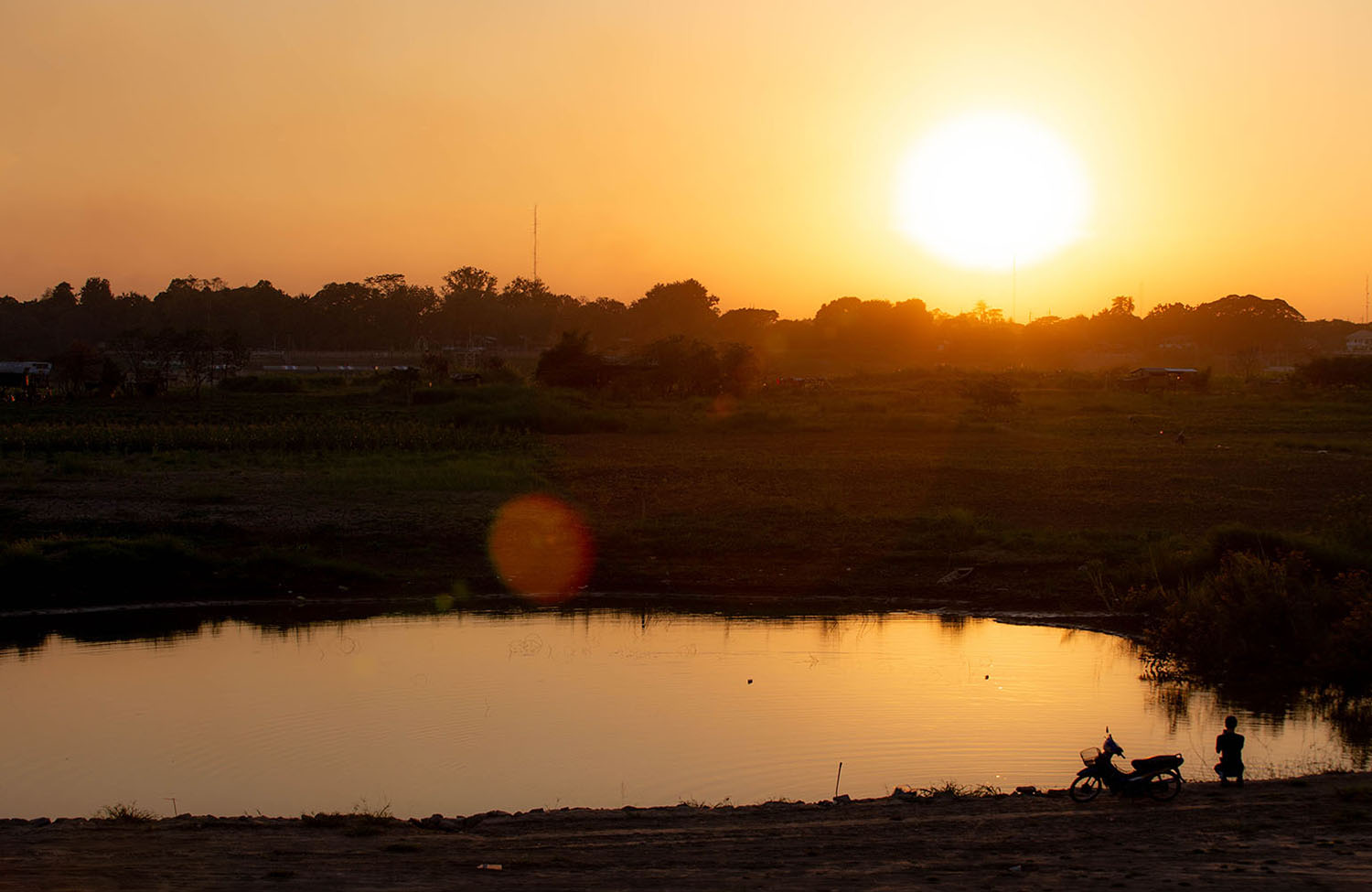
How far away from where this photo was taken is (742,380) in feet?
209

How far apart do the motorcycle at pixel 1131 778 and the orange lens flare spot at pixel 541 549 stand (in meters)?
10.3

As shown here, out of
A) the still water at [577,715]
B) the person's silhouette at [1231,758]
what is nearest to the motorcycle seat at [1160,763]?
the person's silhouette at [1231,758]

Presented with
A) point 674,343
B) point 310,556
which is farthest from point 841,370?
point 310,556

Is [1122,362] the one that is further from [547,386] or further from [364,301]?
[364,301]

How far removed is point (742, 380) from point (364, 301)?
8337 centimetres

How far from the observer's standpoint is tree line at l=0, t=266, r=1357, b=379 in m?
121

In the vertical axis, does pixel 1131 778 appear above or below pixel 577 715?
above

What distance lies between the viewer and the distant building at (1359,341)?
12769cm

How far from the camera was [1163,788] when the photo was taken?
8.52m

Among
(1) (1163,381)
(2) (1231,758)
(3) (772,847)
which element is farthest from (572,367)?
(3) (772,847)

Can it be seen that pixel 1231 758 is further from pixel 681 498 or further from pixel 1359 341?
pixel 1359 341

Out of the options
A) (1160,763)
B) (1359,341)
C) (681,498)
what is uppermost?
(1359,341)

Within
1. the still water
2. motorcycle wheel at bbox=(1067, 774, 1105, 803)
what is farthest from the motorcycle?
the still water

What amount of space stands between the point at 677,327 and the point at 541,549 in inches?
4669
